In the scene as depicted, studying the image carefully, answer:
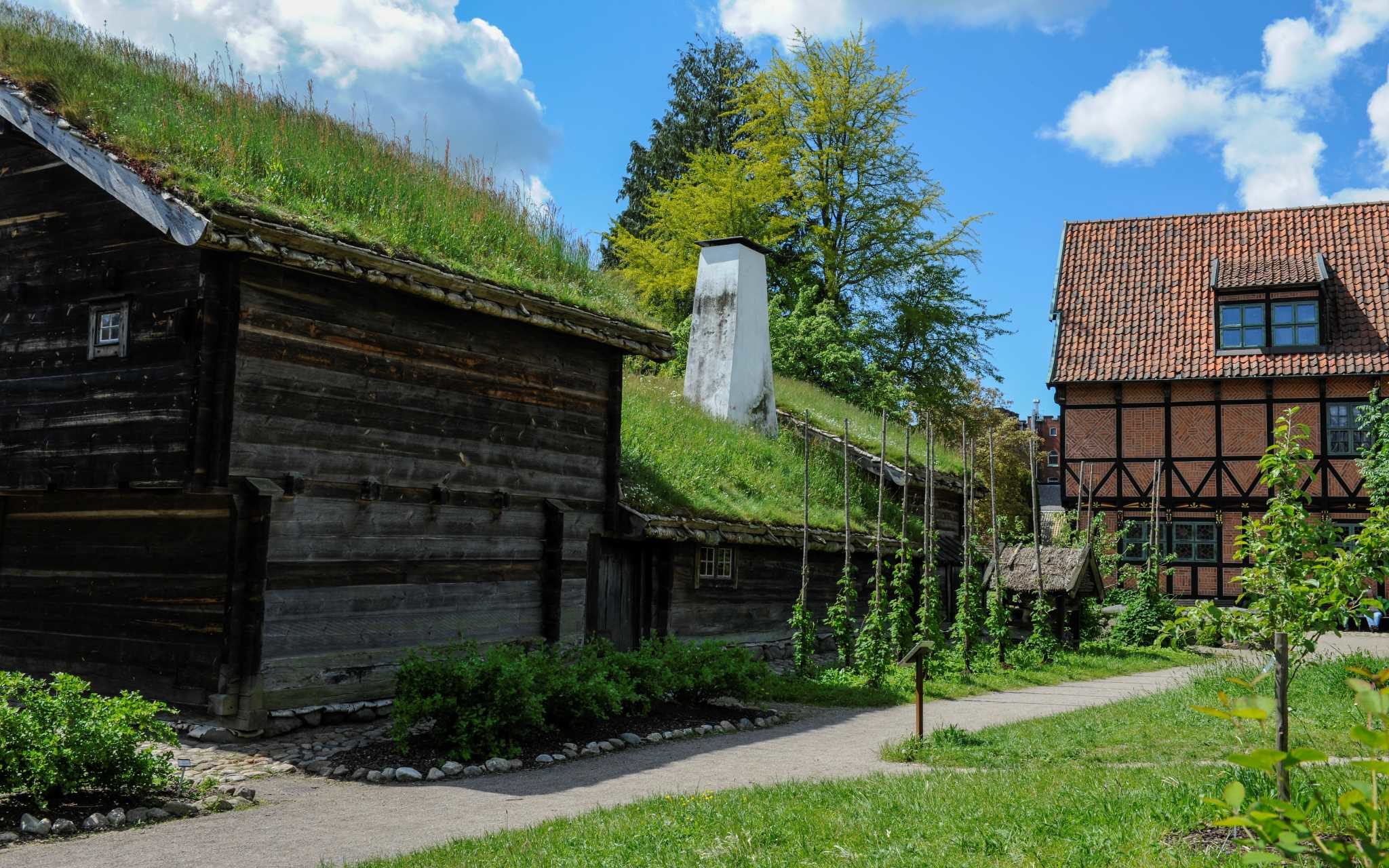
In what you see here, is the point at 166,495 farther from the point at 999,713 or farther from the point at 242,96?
the point at 999,713

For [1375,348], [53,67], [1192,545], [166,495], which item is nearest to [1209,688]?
[166,495]

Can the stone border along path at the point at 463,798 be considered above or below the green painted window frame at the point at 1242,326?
below

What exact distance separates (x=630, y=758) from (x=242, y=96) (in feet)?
34.8

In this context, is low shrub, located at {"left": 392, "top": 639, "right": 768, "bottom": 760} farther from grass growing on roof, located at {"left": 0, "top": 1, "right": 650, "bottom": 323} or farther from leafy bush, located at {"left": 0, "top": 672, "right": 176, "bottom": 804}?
grass growing on roof, located at {"left": 0, "top": 1, "right": 650, "bottom": 323}

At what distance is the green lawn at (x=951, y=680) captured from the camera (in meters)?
13.5

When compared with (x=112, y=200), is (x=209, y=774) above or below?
below

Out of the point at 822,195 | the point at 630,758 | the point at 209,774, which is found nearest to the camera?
the point at 209,774

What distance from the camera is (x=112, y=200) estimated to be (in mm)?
11438

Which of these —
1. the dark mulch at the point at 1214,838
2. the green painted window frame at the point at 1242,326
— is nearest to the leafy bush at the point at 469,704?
the dark mulch at the point at 1214,838

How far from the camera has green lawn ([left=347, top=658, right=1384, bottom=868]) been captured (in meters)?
5.78

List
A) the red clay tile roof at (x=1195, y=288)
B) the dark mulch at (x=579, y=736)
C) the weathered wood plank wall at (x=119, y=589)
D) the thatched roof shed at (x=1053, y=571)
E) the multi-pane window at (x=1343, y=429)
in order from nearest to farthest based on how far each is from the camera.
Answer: the dark mulch at (x=579, y=736), the weathered wood plank wall at (x=119, y=589), the thatched roof shed at (x=1053, y=571), the multi-pane window at (x=1343, y=429), the red clay tile roof at (x=1195, y=288)

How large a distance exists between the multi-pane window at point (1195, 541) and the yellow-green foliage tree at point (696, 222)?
14.9 metres

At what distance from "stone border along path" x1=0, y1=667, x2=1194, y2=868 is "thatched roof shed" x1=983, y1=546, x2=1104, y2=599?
688 centimetres

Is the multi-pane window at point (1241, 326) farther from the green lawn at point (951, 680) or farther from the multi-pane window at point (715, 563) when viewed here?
the multi-pane window at point (715, 563)
